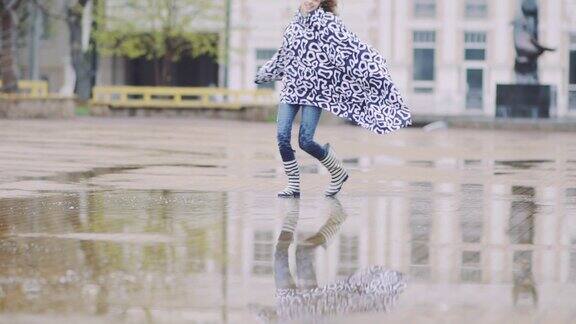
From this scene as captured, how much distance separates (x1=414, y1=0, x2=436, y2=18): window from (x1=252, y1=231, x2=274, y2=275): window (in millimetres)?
47352

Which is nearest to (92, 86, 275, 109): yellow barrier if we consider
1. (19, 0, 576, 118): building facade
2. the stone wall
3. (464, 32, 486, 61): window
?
the stone wall

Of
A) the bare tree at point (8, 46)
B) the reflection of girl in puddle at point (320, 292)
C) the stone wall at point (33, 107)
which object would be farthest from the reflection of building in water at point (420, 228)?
the bare tree at point (8, 46)

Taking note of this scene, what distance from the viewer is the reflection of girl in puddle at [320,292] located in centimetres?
619

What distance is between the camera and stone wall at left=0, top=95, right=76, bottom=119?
34125 mm

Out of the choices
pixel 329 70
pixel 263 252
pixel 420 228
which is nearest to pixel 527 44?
pixel 329 70

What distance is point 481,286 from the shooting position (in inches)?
274

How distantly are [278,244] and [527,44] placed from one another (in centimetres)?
2781

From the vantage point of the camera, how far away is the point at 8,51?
36.9m

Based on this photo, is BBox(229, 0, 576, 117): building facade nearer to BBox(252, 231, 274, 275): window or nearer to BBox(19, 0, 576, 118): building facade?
BBox(19, 0, 576, 118): building facade

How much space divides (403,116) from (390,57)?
44.5 metres

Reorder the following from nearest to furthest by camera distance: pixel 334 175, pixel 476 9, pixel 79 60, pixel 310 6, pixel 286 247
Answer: pixel 286 247
pixel 310 6
pixel 334 175
pixel 79 60
pixel 476 9

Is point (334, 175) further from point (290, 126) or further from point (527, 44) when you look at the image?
point (527, 44)

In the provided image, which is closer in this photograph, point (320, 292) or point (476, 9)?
point (320, 292)

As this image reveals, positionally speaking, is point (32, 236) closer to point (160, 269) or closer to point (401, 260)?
point (160, 269)
